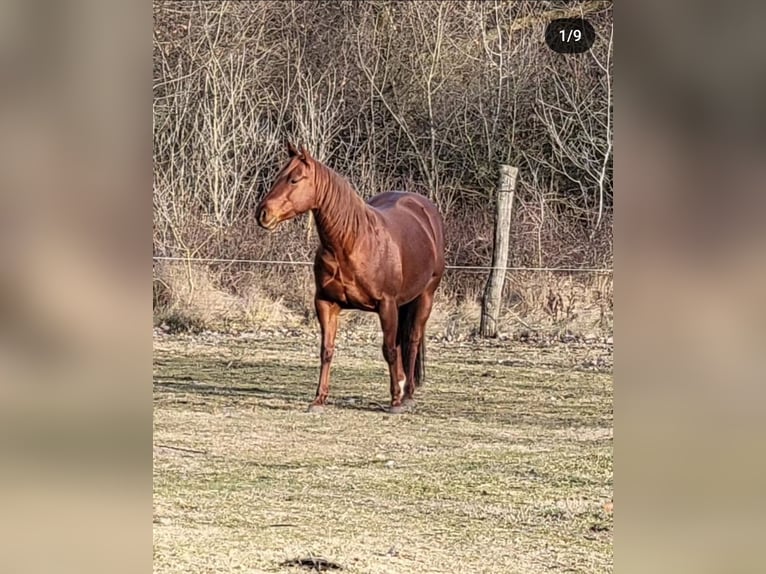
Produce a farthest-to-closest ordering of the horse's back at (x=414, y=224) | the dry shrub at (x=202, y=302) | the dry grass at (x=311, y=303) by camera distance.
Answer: the dry shrub at (x=202, y=302) < the dry grass at (x=311, y=303) < the horse's back at (x=414, y=224)

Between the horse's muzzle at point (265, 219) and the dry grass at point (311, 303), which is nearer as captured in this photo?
the horse's muzzle at point (265, 219)

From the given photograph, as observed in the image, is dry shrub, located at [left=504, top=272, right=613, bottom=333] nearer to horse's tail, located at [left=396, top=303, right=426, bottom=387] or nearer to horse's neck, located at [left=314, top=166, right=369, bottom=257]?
horse's tail, located at [left=396, top=303, right=426, bottom=387]

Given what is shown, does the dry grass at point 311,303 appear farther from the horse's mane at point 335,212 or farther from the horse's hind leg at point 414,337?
the horse's mane at point 335,212

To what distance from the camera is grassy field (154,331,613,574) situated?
4.40m

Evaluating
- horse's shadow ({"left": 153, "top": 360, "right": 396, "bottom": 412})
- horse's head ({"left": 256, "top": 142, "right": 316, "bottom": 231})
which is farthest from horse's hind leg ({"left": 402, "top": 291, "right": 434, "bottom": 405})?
horse's head ({"left": 256, "top": 142, "right": 316, "bottom": 231})

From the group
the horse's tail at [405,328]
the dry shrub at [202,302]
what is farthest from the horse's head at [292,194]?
the dry shrub at [202,302]

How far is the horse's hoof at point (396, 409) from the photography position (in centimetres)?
525

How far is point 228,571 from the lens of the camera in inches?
163

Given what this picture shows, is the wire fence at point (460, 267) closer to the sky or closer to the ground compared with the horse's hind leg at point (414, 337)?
closer to the sky

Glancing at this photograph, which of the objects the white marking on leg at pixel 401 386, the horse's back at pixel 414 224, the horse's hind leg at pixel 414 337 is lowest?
the white marking on leg at pixel 401 386
